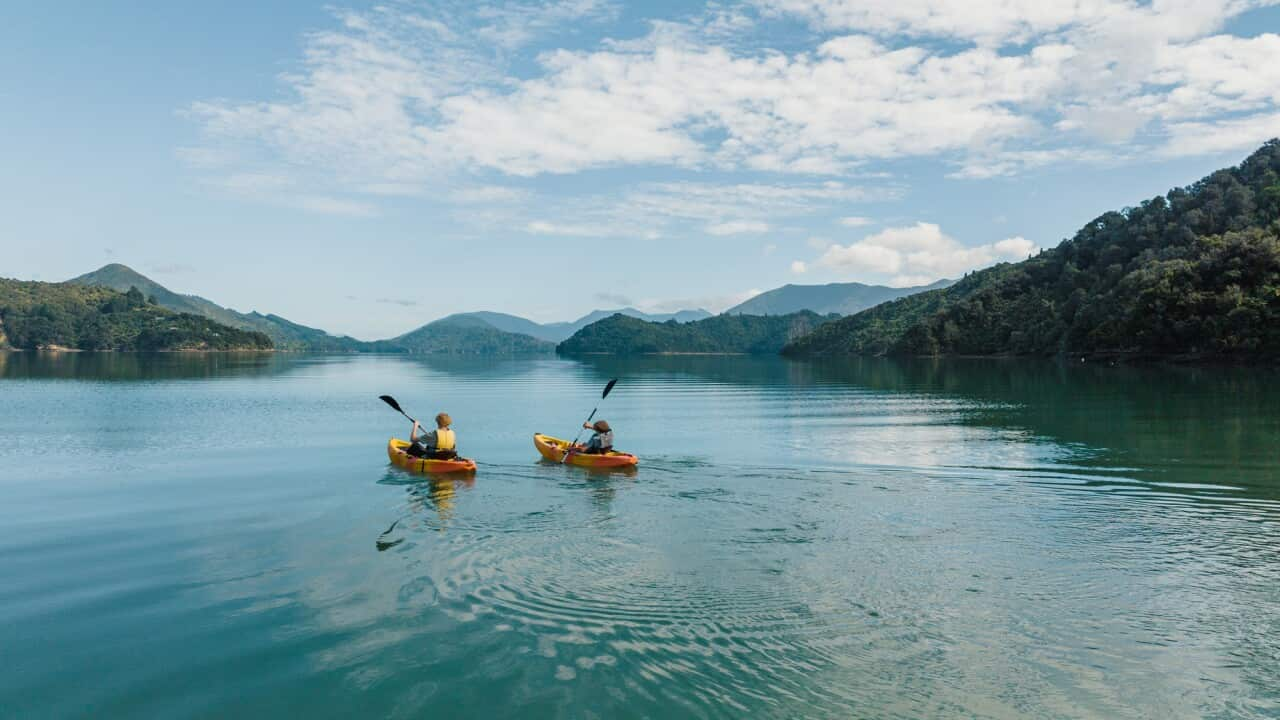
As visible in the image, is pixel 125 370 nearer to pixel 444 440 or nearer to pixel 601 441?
pixel 444 440

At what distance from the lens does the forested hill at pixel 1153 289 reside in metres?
90.1

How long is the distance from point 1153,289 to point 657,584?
10869cm

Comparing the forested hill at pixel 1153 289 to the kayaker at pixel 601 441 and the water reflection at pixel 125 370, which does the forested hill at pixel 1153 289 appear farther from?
the water reflection at pixel 125 370

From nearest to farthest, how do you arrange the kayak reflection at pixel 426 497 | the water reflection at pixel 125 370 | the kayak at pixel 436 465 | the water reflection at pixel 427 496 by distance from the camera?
the kayak reflection at pixel 426 497, the water reflection at pixel 427 496, the kayak at pixel 436 465, the water reflection at pixel 125 370

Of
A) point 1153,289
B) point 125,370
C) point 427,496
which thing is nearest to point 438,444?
point 427,496

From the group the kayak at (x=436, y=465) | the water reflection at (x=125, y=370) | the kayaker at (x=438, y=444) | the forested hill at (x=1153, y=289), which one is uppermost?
the forested hill at (x=1153, y=289)

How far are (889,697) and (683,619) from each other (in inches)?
129

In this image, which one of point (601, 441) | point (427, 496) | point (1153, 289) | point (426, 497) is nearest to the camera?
point (426, 497)

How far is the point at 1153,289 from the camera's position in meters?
97.8

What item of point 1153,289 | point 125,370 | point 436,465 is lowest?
point 436,465

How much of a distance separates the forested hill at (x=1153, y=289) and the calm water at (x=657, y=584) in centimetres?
7661

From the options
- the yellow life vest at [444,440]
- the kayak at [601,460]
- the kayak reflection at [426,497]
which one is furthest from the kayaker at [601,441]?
the yellow life vest at [444,440]

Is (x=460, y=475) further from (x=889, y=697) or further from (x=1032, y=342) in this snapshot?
(x=1032, y=342)

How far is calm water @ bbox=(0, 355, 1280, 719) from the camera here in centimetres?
894
